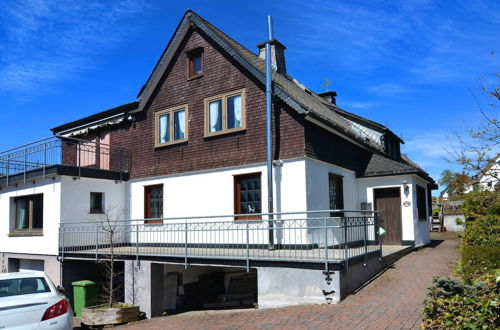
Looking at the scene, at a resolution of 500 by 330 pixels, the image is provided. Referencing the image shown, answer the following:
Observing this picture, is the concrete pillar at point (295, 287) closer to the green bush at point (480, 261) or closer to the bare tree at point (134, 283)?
the green bush at point (480, 261)

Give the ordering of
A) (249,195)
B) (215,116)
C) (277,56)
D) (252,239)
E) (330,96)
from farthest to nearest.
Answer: (330,96) → (277,56) → (215,116) → (249,195) → (252,239)

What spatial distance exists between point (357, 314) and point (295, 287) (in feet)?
5.80

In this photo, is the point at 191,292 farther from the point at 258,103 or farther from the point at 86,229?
the point at 258,103

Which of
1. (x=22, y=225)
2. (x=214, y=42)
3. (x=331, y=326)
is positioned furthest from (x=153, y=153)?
(x=331, y=326)

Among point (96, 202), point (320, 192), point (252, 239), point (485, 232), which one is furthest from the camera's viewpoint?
point (96, 202)

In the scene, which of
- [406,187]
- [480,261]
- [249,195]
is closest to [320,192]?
[249,195]

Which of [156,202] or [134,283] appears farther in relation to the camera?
[156,202]

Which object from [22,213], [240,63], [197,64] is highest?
[197,64]

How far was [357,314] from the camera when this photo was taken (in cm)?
791

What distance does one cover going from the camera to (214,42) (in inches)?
597

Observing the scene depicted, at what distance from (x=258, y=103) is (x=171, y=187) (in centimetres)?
473

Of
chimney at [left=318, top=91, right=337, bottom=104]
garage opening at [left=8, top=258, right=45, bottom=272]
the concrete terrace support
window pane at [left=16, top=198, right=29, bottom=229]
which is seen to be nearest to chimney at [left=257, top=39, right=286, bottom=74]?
chimney at [left=318, top=91, right=337, bottom=104]

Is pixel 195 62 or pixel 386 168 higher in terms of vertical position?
pixel 195 62

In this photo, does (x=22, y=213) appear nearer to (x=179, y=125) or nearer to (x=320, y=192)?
(x=179, y=125)
